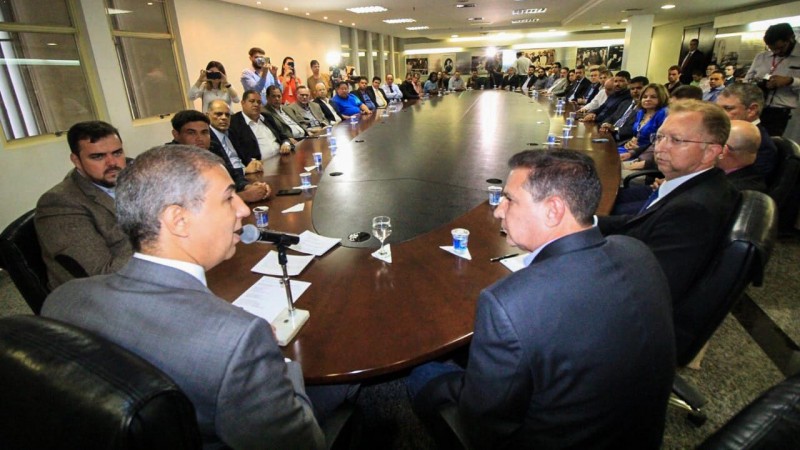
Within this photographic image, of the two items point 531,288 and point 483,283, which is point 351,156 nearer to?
point 483,283

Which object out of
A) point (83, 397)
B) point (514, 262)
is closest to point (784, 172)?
point (514, 262)

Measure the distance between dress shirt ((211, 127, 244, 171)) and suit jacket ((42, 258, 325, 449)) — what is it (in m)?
2.59

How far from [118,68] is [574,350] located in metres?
6.54

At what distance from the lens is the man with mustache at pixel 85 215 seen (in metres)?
1.50

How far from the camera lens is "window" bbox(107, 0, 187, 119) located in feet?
18.1

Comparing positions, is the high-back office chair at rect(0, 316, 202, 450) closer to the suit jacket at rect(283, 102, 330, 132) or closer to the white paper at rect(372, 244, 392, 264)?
the white paper at rect(372, 244, 392, 264)

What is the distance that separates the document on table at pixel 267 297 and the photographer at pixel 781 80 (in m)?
5.27

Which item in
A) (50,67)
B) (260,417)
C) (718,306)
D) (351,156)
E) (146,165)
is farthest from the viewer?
(50,67)

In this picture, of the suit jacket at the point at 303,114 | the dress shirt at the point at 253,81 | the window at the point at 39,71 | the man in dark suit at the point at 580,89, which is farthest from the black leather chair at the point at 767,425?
the man in dark suit at the point at 580,89

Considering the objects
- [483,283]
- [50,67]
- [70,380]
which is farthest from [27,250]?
[50,67]

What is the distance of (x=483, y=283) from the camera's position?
1.36 m

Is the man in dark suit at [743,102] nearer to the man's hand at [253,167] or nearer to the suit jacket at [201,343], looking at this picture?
the suit jacket at [201,343]

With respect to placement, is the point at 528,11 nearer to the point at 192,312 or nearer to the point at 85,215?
the point at 85,215

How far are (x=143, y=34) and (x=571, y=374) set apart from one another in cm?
737
